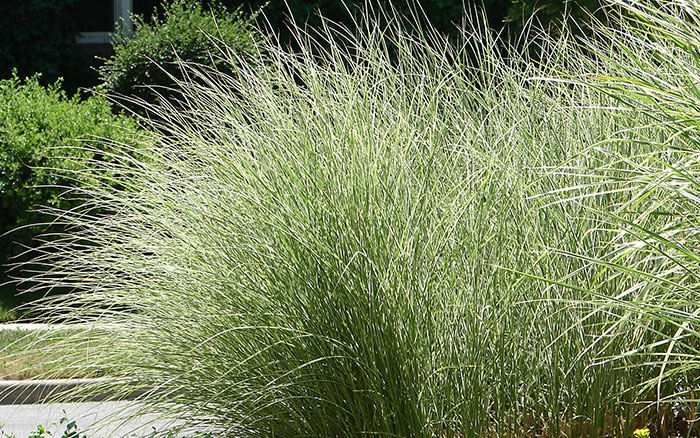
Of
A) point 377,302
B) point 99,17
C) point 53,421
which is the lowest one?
point 53,421

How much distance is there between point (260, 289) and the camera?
11.8ft

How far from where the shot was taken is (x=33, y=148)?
362 inches

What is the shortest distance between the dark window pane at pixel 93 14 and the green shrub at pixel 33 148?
6.30m

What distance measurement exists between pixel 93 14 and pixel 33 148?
7.49 metres

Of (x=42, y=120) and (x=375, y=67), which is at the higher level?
(x=375, y=67)

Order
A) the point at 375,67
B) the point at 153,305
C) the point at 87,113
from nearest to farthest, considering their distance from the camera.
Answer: the point at 153,305 < the point at 375,67 < the point at 87,113

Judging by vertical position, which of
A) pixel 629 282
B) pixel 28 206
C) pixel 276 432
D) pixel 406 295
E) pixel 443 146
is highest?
pixel 443 146

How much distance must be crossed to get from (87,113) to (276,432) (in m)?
6.75

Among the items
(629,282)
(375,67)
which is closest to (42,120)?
(375,67)

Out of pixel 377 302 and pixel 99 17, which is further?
pixel 99 17

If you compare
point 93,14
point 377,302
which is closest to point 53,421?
point 377,302

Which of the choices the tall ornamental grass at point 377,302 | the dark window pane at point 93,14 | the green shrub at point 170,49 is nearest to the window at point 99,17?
the dark window pane at point 93,14

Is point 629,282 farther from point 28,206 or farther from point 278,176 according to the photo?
point 28,206

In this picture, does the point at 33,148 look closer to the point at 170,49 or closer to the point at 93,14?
the point at 170,49
